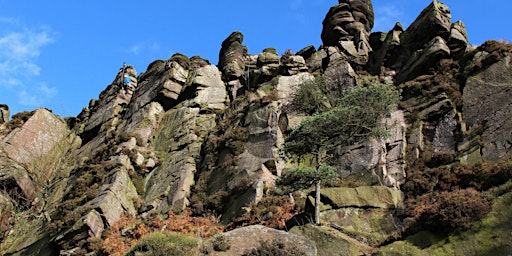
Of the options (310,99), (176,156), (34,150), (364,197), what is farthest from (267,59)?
(364,197)

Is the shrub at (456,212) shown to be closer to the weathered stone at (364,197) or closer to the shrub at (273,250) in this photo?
the weathered stone at (364,197)

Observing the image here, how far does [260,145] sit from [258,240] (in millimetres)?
16711

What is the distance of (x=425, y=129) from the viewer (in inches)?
1125

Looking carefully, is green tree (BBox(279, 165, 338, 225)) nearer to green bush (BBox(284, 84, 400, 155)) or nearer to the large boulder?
green bush (BBox(284, 84, 400, 155))

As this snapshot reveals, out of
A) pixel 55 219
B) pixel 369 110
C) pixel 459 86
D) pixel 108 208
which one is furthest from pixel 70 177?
pixel 459 86

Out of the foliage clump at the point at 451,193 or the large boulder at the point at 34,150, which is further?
the large boulder at the point at 34,150

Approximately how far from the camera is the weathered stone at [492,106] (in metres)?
23.8

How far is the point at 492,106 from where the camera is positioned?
1055 inches

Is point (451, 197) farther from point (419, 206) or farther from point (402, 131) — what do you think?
point (402, 131)

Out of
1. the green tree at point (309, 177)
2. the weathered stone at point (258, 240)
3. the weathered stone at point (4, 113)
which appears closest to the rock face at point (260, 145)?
the weathered stone at point (258, 240)

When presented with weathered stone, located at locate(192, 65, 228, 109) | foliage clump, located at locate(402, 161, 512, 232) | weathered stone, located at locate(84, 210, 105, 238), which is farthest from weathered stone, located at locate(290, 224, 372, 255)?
weathered stone, located at locate(192, 65, 228, 109)

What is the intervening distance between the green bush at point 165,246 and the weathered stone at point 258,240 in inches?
40.6

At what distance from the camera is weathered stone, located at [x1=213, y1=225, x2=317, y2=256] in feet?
49.4

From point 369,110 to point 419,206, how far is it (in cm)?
856
